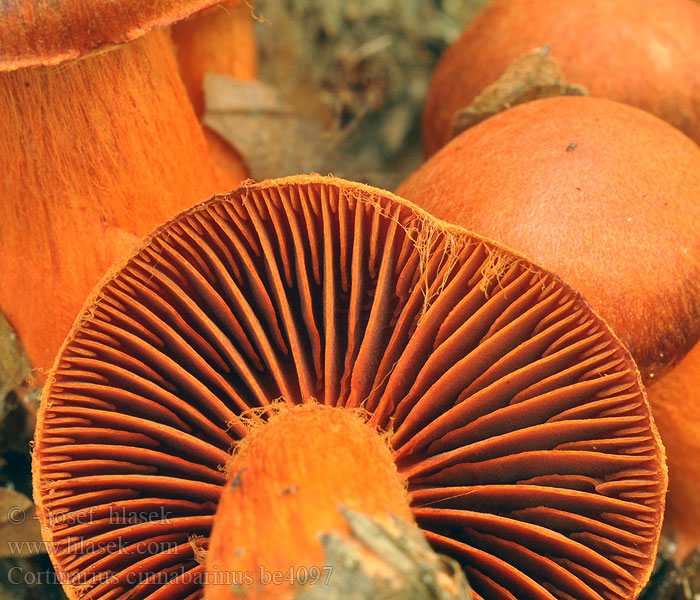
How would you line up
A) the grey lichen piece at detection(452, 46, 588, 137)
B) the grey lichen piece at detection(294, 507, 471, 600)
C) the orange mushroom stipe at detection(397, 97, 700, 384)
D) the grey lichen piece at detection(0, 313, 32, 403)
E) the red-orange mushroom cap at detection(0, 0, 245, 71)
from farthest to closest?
the grey lichen piece at detection(452, 46, 588, 137)
the grey lichen piece at detection(0, 313, 32, 403)
the orange mushroom stipe at detection(397, 97, 700, 384)
the red-orange mushroom cap at detection(0, 0, 245, 71)
the grey lichen piece at detection(294, 507, 471, 600)

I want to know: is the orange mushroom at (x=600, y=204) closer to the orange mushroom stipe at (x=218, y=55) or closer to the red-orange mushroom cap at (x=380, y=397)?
the red-orange mushroom cap at (x=380, y=397)

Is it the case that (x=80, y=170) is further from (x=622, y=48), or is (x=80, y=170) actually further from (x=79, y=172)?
(x=622, y=48)

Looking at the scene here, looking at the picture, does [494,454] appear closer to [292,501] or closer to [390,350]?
[390,350]

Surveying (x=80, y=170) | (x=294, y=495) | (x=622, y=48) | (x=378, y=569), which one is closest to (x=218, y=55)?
(x=80, y=170)

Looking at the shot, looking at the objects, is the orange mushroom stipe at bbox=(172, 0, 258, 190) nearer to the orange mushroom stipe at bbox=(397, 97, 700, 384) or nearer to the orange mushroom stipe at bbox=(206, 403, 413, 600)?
the orange mushroom stipe at bbox=(397, 97, 700, 384)

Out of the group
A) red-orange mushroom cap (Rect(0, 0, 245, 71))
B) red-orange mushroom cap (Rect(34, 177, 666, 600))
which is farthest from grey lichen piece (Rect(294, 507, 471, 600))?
red-orange mushroom cap (Rect(0, 0, 245, 71))

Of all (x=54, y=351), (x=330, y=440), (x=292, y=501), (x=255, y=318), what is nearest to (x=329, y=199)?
(x=255, y=318)
